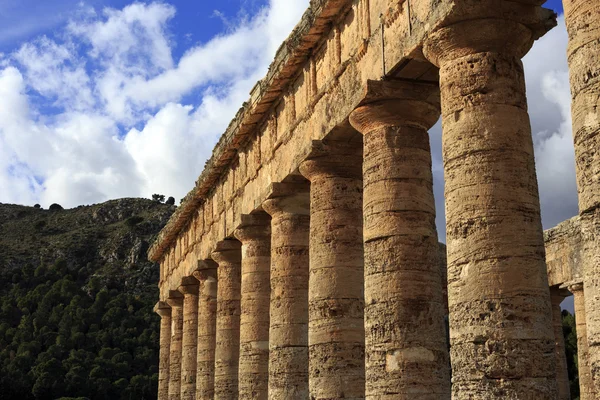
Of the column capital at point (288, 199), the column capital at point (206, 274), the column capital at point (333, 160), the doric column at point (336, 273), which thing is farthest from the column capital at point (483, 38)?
the column capital at point (206, 274)

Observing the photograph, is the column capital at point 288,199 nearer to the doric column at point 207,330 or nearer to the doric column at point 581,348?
the doric column at point 207,330

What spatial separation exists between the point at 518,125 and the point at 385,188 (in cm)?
354

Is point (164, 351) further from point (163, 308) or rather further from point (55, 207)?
point (55, 207)

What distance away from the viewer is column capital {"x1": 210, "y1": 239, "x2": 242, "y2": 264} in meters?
26.1

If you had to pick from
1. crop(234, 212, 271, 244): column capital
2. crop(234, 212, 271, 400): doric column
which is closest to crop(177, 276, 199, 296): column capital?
crop(234, 212, 271, 400): doric column

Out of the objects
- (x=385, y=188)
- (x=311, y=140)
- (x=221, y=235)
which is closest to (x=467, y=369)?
(x=385, y=188)

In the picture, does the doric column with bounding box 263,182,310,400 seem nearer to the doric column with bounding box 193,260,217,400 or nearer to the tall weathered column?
the doric column with bounding box 193,260,217,400

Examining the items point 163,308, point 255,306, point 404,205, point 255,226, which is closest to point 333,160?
point 404,205

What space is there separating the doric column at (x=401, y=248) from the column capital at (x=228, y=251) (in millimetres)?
11465

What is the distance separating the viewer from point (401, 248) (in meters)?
14.3

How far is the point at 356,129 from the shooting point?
53.0 feet

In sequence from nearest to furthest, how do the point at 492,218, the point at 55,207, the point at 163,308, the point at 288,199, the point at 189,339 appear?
the point at 492,218 < the point at 288,199 < the point at 189,339 < the point at 163,308 < the point at 55,207

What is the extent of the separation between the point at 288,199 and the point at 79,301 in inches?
2791

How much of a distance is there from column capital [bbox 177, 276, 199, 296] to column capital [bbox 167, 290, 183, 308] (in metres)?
2.88
